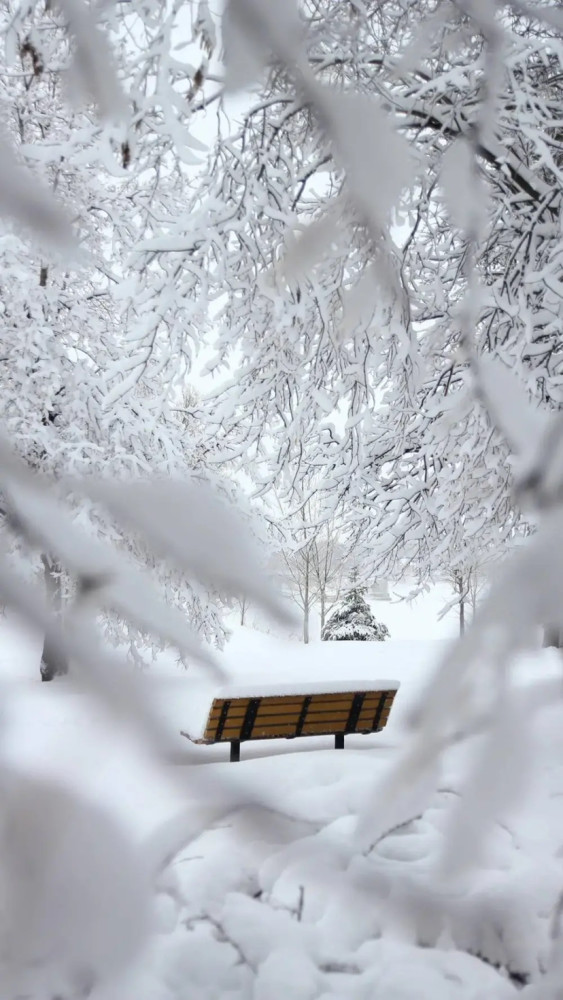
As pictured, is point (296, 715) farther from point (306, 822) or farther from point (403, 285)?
point (306, 822)

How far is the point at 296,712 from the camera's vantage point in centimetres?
464

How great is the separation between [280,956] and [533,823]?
106cm

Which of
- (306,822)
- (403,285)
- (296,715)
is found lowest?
(296,715)

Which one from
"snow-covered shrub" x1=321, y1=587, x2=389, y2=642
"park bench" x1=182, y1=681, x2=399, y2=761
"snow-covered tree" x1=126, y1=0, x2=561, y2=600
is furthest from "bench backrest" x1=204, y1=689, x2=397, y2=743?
"snow-covered shrub" x1=321, y1=587, x2=389, y2=642

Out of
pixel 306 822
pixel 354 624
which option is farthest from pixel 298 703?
pixel 354 624

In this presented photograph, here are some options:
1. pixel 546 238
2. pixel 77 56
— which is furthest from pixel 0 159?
pixel 546 238

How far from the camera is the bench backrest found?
4387 millimetres

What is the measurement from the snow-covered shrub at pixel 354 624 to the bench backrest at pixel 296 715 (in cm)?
1125

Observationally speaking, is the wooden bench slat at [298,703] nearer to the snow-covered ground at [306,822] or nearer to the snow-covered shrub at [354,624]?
the snow-covered ground at [306,822]

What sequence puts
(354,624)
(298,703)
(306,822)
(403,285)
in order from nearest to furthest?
1. (306,822)
2. (403,285)
3. (298,703)
4. (354,624)

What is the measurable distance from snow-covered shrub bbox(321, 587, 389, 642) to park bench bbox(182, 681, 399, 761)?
11261 mm

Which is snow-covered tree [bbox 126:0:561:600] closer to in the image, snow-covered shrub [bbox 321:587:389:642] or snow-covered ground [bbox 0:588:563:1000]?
snow-covered ground [bbox 0:588:563:1000]

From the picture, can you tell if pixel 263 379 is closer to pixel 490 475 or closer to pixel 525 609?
pixel 490 475

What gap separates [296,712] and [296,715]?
0.10 feet
